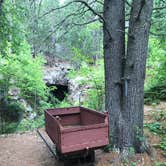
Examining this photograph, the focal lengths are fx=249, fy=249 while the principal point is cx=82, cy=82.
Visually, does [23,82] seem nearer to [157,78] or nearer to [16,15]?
[16,15]

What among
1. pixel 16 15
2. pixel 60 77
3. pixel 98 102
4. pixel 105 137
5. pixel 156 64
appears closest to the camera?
pixel 105 137

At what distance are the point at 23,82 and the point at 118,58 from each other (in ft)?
20.1

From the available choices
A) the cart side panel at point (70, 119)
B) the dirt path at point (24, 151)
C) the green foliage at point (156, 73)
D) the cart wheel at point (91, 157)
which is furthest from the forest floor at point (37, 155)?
the green foliage at point (156, 73)

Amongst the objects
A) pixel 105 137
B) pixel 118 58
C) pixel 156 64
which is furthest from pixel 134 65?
pixel 156 64

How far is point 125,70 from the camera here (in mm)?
4438

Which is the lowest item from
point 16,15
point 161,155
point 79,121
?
point 161,155

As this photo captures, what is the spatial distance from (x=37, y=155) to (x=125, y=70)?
2.50 meters

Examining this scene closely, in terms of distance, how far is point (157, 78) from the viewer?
9.88 metres

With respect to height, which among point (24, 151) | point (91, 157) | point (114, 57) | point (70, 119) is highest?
point (114, 57)

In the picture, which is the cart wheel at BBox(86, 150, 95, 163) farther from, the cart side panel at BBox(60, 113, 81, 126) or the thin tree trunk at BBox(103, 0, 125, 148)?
the cart side panel at BBox(60, 113, 81, 126)

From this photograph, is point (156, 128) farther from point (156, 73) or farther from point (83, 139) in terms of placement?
point (156, 73)

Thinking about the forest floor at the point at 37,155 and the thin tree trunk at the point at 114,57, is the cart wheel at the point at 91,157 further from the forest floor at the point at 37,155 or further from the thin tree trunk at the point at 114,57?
the thin tree trunk at the point at 114,57

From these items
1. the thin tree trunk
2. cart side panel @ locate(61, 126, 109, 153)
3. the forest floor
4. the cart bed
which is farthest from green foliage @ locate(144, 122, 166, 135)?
cart side panel @ locate(61, 126, 109, 153)

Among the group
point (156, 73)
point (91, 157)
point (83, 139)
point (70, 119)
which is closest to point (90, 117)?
point (70, 119)
